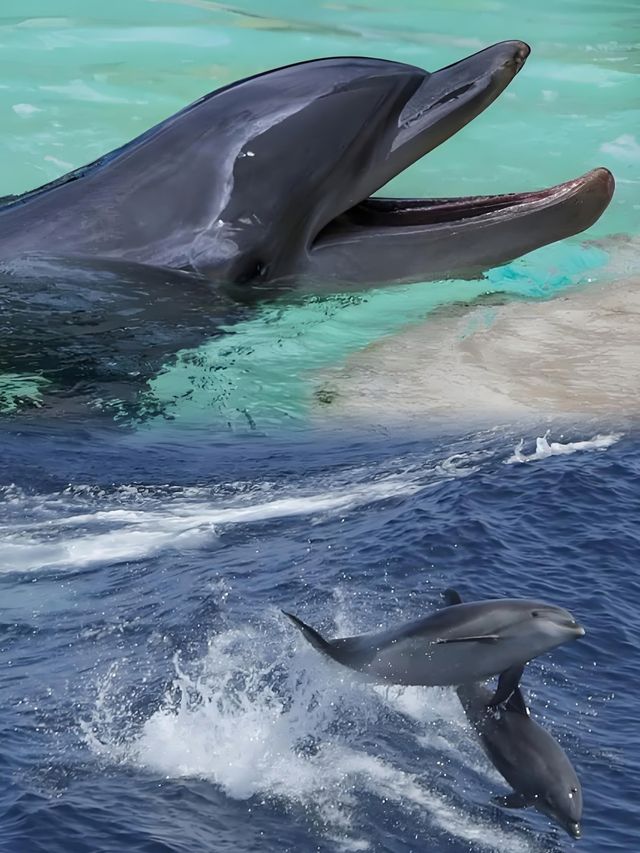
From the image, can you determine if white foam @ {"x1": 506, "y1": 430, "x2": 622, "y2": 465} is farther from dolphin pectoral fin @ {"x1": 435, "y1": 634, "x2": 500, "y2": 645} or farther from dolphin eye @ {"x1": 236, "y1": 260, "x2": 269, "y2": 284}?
dolphin pectoral fin @ {"x1": 435, "y1": 634, "x2": 500, "y2": 645}

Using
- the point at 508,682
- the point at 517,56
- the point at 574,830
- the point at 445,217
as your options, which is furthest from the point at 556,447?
the point at 574,830

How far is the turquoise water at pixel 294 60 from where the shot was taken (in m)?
10.4

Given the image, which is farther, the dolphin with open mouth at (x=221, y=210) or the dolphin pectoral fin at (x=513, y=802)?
the dolphin with open mouth at (x=221, y=210)

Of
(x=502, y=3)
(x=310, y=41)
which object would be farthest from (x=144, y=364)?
(x=502, y=3)

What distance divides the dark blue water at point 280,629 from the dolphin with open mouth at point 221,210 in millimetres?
996

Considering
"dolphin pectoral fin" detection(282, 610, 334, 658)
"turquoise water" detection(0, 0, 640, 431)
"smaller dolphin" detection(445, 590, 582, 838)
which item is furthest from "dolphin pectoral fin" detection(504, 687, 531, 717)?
"turquoise water" detection(0, 0, 640, 431)

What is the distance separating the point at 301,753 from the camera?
6.17 metres

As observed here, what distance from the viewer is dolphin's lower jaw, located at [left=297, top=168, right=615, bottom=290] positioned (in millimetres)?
10531

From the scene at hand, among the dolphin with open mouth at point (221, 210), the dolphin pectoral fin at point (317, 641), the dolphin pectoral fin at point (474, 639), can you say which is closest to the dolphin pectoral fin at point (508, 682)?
A: the dolphin pectoral fin at point (474, 639)

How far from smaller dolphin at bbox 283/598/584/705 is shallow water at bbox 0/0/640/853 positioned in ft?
0.87

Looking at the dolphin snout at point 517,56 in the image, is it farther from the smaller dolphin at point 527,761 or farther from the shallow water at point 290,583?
the smaller dolphin at point 527,761

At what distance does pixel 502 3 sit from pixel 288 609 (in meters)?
17.0

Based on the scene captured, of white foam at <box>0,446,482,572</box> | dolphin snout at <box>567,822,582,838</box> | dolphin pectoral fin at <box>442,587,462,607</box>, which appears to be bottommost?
white foam at <box>0,446,482,572</box>

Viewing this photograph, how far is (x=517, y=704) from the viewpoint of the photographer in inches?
246
